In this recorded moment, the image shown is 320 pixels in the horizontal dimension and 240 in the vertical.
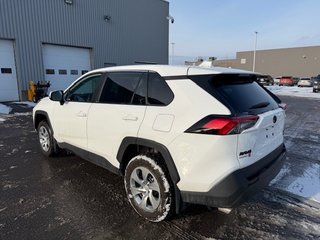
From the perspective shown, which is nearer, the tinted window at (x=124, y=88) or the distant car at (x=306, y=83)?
the tinted window at (x=124, y=88)

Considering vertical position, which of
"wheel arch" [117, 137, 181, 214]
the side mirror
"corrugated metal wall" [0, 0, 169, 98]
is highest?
"corrugated metal wall" [0, 0, 169, 98]

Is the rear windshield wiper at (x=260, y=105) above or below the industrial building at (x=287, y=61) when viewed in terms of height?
below

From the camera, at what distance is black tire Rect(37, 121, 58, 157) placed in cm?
500

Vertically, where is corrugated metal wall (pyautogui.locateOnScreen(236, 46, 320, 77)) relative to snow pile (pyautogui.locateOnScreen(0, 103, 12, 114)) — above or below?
above

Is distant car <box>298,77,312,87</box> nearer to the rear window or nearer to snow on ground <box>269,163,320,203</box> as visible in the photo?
snow on ground <box>269,163,320,203</box>

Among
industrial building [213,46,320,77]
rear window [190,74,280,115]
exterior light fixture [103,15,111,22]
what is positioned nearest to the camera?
rear window [190,74,280,115]

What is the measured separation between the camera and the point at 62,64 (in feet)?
54.2

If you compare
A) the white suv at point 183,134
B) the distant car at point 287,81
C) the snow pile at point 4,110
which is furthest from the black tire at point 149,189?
the distant car at point 287,81

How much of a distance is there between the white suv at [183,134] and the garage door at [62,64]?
13.6 meters

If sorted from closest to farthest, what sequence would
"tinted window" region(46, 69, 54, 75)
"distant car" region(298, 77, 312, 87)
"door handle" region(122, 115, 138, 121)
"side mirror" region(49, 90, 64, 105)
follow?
"door handle" region(122, 115, 138, 121)
"side mirror" region(49, 90, 64, 105)
"tinted window" region(46, 69, 54, 75)
"distant car" region(298, 77, 312, 87)

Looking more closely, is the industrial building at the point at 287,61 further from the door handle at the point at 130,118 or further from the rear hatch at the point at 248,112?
the door handle at the point at 130,118

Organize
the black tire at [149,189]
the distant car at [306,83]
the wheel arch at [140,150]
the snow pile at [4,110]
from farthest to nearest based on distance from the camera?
1. the distant car at [306,83]
2. the snow pile at [4,110]
3. the black tire at [149,189]
4. the wheel arch at [140,150]

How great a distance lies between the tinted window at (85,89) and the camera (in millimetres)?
3971

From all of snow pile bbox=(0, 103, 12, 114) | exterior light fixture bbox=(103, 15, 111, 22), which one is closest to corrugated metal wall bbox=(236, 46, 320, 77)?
exterior light fixture bbox=(103, 15, 111, 22)
